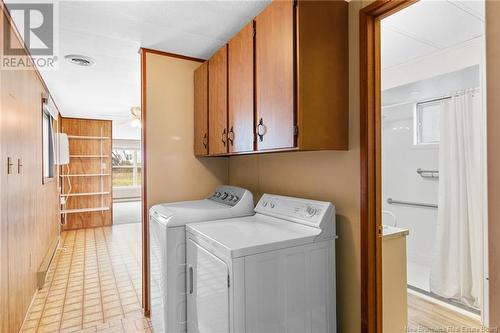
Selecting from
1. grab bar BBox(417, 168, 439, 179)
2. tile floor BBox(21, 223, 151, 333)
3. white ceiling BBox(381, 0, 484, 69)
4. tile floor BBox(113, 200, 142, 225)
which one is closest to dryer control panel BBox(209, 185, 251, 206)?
→ tile floor BBox(21, 223, 151, 333)

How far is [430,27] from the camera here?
198 centimetres

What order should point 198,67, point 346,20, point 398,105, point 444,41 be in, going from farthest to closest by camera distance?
point 398,105, point 198,67, point 444,41, point 346,20

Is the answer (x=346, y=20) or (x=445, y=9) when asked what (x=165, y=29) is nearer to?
(x=346, y=20)

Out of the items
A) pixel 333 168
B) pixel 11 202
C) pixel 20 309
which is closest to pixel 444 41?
pixel 333 168

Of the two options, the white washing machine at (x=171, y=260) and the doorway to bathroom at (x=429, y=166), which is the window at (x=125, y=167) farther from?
the doorway to bathroom at (x=429, y=166)

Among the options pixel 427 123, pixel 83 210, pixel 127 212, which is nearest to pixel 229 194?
pixel 427 123

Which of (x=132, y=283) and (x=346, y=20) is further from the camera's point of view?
(x=132, y=283)

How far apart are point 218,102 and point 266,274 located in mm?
1318

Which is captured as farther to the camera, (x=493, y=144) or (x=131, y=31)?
(x=131, y=31)

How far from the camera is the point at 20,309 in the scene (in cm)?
216

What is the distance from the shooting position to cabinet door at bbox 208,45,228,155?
6.68 feet

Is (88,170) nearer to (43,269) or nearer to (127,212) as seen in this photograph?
(127,212)

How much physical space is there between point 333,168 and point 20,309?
2556mm

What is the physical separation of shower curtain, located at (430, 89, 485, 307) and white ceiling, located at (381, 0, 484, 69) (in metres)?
0.65
